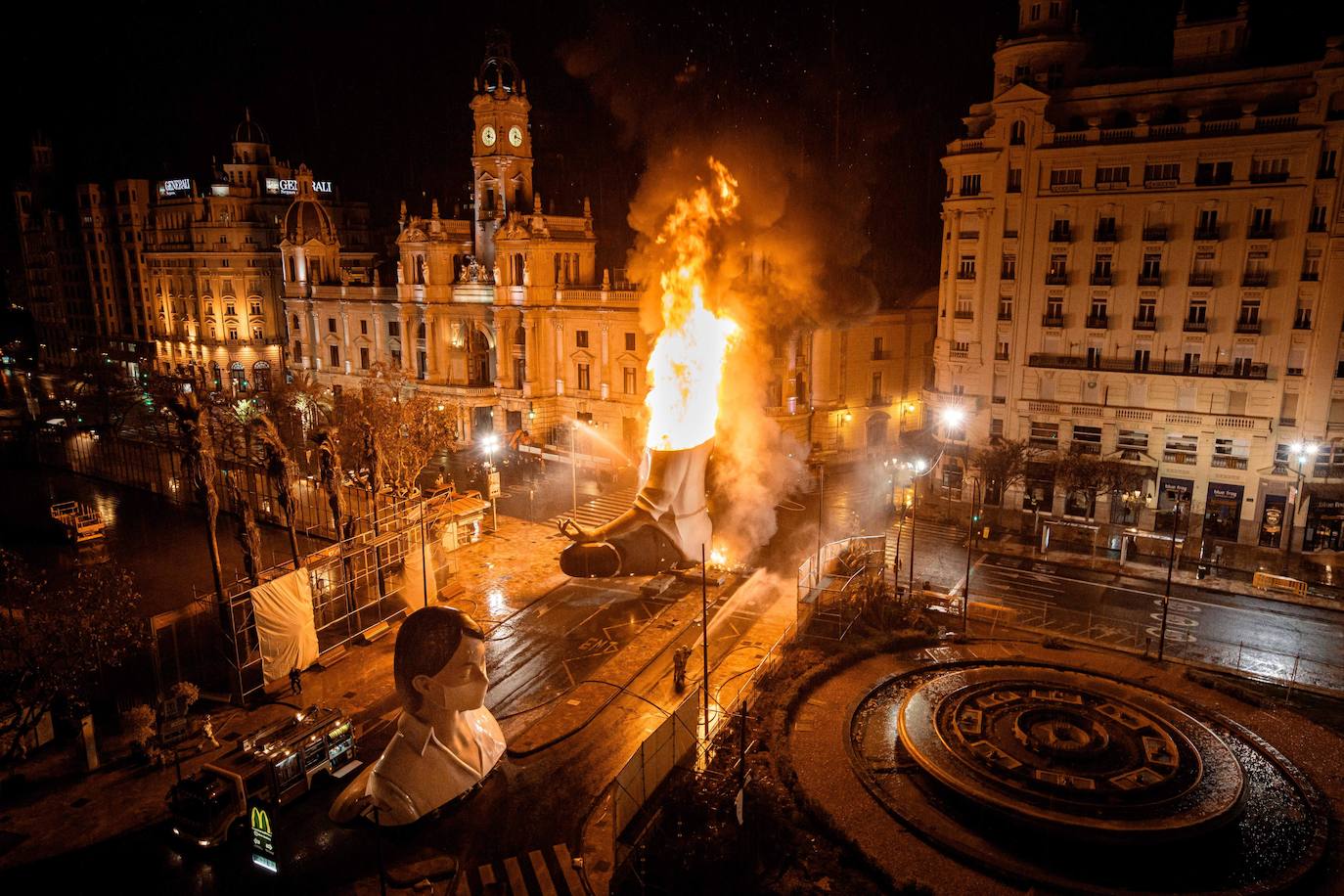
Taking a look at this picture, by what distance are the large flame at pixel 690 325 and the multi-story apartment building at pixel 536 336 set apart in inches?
590

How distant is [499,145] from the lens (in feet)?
214

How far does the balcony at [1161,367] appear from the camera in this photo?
135 feet

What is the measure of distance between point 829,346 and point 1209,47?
24672mm

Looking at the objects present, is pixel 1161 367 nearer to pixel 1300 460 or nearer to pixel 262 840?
pixel 1300 460

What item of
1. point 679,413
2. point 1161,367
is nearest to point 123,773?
point 679,413

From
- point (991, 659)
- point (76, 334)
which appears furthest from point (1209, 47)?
point (76, 334)

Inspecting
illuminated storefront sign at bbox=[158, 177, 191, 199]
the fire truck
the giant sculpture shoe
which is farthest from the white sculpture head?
illuminated storefront sign at bbox=[158, 177, 191, 199]

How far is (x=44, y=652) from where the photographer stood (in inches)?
856

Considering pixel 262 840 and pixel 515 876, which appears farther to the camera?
pixel 262 840

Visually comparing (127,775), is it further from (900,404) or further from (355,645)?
(900,404)

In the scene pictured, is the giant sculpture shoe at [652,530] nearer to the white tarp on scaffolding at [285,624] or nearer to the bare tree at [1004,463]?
the white tarp on scaffolding at [285,624]

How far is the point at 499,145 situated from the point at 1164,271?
45742 mm

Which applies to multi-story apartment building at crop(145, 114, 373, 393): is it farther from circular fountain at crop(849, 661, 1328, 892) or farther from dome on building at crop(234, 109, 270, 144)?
circular fountain at crop(849, 661, 1328, 892)

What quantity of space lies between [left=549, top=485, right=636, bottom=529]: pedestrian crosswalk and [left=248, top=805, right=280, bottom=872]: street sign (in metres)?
26.5
